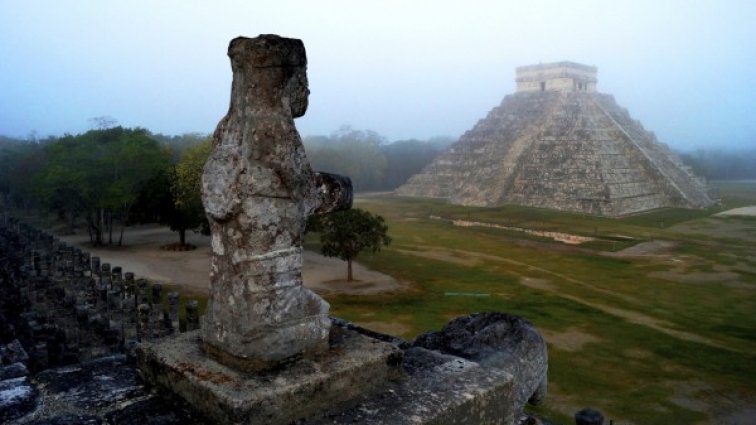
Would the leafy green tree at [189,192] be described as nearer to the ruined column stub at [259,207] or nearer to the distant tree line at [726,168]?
the ruined column stub at [259,207]

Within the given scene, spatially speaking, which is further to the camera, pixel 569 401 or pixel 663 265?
pixel 663 265

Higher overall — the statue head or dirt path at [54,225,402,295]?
the statue head

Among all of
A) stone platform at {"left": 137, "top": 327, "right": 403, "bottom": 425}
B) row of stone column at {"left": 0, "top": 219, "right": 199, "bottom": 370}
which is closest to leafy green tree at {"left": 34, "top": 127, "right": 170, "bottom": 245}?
row of stone column at {"left": 0, "top": 219, "right": 199, "bottom": 370}

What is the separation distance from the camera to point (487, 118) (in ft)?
214

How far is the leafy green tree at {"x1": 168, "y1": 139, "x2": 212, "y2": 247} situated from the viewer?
2483 cm

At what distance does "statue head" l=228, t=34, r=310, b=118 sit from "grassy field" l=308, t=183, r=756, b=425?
872 cm

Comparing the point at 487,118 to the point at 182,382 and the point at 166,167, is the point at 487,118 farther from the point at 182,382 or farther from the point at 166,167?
the point at 182,382

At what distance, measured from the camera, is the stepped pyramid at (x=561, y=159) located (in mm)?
46750

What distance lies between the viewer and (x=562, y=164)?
50312 millimetres

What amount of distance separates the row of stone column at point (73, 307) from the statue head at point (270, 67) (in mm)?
3892

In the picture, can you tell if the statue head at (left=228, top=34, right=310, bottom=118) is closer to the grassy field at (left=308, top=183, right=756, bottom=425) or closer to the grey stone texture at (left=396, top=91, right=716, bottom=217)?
the grassy field at (left=308, top=183, right=756, bottom=425)

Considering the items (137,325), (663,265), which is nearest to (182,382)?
(137,325)

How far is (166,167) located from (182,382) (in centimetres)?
2867

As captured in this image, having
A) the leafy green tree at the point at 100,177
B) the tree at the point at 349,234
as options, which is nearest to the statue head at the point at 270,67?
the tree at the point at 349,234
